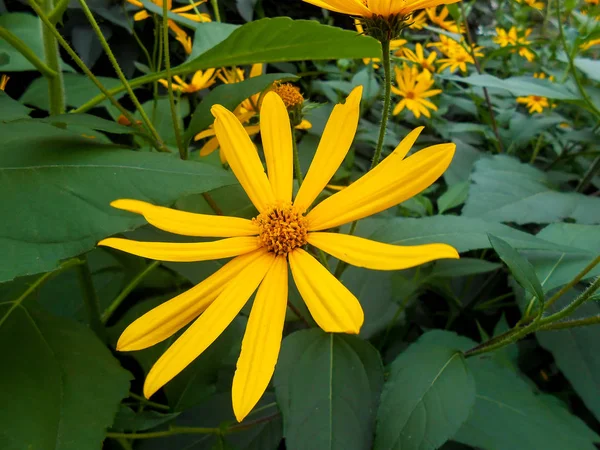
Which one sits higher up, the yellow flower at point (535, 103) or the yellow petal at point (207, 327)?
the yellow petal at point (207, 327)

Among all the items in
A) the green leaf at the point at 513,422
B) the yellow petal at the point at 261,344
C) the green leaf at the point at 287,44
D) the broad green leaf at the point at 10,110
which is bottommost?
the green leaf at the point at 513,422

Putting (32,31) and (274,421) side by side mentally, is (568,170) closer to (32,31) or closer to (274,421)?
(274,421)

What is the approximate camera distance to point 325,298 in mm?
364

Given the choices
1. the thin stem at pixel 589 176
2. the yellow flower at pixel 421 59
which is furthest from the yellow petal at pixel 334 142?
the yellow flower at pixel 421 59

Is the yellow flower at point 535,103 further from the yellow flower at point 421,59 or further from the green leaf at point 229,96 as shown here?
the green leaf at point 229,96

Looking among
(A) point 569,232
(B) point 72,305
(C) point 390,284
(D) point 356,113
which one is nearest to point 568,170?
(A) point 569,232

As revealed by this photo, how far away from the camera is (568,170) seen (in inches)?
43.3

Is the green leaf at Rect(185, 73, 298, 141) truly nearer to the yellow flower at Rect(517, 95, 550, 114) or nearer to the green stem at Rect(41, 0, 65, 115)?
the green stem at Rect(41, 0, 65, 115)

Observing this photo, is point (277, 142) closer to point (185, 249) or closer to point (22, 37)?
point (185, 249)

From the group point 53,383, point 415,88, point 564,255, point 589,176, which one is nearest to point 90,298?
point 53,383

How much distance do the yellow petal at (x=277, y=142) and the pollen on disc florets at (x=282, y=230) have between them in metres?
0.03

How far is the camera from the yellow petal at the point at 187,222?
0.36 metres

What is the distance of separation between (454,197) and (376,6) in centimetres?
42

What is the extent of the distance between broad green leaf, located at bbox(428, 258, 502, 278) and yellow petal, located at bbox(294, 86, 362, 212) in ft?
0.78
